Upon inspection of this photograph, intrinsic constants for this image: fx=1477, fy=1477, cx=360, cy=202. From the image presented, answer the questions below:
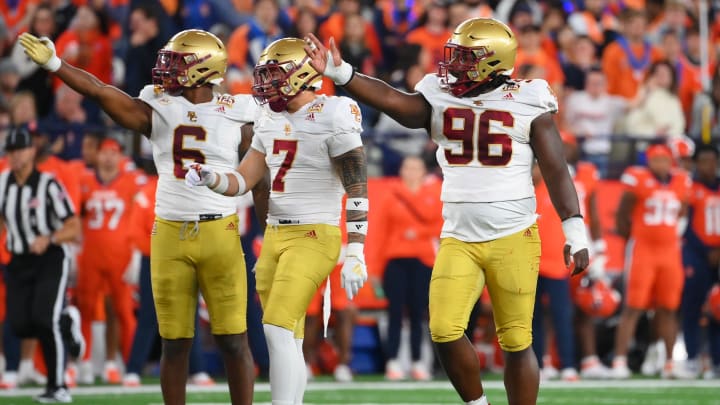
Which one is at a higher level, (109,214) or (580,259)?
(109,214)

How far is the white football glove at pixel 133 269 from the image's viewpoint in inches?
415

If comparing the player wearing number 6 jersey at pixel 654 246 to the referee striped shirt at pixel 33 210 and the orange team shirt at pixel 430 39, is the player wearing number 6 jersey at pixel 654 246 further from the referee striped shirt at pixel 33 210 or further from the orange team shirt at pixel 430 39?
the referee striped shirt at pixel 33 210

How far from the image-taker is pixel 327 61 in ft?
19.8

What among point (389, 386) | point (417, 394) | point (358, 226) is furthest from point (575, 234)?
point (389, 386)

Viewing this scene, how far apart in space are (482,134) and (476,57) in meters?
0.33

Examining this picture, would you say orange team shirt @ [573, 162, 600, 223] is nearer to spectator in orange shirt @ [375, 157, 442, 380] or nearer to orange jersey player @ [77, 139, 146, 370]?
spectator in orange shirt @ [375, 157, 442, 380]

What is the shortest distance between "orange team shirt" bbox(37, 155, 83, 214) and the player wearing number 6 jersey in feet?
13.3

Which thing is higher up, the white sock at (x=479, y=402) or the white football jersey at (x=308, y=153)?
the white football jersey at (x=308, y=153)

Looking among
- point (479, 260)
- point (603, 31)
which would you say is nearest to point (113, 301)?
point (479, 260)

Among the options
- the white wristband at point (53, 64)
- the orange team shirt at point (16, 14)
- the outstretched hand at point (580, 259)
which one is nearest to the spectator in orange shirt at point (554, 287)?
the outstretched hand at point (580, 259)

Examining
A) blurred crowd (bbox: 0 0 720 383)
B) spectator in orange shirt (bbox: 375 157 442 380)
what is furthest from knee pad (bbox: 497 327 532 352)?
spectator in orange shirt (bbox: 375 157 442 380)

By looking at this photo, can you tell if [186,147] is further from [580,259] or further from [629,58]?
[629,58]

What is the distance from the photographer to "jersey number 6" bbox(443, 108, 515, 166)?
635 cm

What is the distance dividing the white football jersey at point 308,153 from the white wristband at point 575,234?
1.03m
